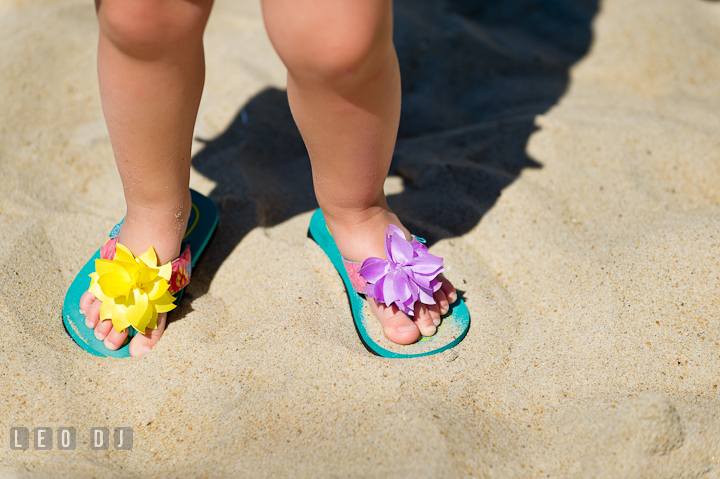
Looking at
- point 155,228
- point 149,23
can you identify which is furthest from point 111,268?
point 149,23

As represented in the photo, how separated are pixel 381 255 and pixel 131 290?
26.9 inches

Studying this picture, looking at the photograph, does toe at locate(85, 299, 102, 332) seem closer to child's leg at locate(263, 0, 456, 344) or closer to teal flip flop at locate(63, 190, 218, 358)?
teal flip flop at locate(63, 190, 218, 358)

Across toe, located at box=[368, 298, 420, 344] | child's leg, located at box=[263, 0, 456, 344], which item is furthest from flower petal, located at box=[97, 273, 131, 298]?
toe, located at box=[368, 298, 420, 344]

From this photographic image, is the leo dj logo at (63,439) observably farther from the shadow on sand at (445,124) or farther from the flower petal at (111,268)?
the shadow on sand at (445,124)

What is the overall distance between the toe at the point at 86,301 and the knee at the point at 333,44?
881mm

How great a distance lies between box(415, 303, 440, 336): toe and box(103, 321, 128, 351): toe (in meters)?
0.81

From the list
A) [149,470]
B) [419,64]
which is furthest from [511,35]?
[149,470]

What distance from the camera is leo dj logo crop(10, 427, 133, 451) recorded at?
120 cm

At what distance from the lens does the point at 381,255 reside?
1442mm

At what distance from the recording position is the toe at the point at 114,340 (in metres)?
1.41

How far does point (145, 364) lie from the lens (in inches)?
54.0

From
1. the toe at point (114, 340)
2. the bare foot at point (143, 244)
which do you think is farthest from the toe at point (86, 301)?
the toe at point (114, 340)

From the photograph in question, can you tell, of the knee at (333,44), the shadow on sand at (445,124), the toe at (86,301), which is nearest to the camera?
the knee at (333,44)

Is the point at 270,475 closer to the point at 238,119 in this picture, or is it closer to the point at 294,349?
the point at 294,349
